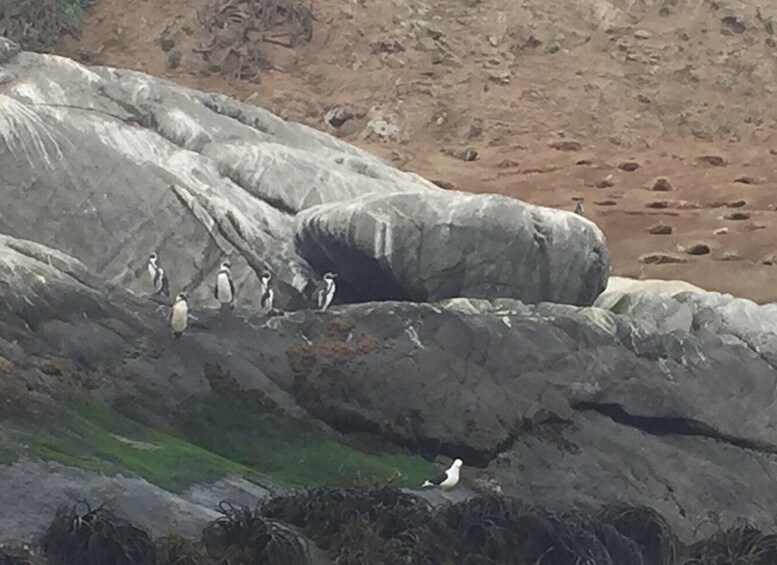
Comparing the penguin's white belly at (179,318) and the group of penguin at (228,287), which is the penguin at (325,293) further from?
the penguin's white belly at (179,318)

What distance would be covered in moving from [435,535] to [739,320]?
411 inches

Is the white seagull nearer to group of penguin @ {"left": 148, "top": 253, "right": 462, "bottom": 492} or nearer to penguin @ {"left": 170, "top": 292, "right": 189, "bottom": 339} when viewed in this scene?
group of penguin @ {"left": 148, "top": 253, "right": 462, "bottom": 492}

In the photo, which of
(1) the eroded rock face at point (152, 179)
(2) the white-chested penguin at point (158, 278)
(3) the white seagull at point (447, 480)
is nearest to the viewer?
(3) the white seagull at point (447, 480)

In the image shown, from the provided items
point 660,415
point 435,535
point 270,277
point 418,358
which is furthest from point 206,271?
point 435,535

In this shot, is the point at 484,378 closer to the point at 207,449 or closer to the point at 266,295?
the point at 266,295

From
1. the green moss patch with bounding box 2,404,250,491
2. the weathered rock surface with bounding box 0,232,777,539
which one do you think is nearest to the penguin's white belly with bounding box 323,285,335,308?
the weathered rock surface with bounding box 0,232,777,539

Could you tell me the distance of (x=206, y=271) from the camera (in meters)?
23.5

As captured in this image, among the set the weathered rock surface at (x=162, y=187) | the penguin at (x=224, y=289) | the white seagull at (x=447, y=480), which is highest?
the weathered rock surface at (x=162, y=187)

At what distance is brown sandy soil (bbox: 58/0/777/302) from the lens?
4072 centimetres

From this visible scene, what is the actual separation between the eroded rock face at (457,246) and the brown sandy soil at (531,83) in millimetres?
14923

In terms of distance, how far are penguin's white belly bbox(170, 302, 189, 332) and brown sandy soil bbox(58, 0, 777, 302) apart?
2002 centimetres

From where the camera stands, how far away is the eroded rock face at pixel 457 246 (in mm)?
23281

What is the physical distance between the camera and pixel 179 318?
1933cm

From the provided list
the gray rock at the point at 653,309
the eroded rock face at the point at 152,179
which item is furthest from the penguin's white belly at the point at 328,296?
the gray rock at the point at 653,309
